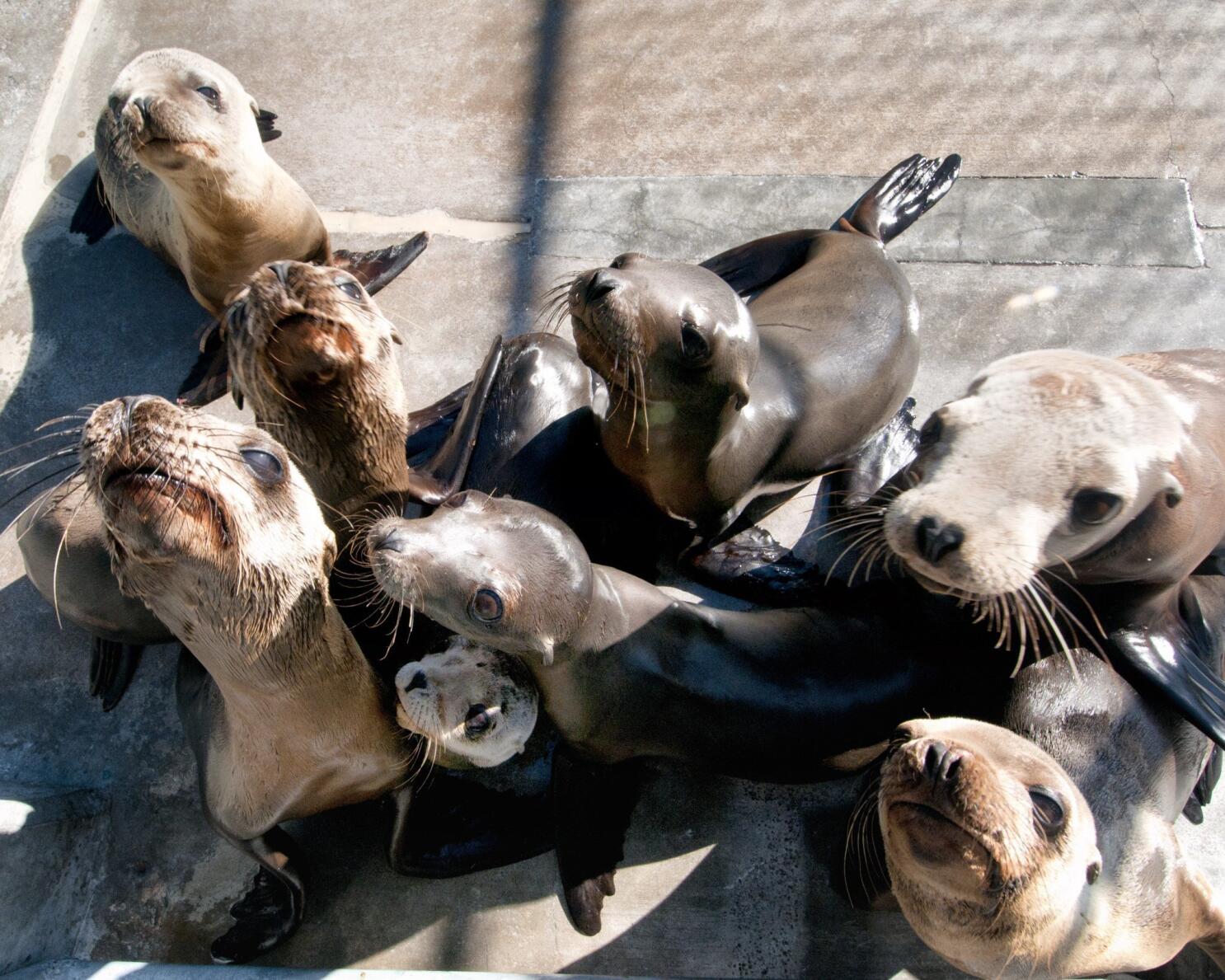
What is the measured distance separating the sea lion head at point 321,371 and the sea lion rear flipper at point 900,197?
2238mm

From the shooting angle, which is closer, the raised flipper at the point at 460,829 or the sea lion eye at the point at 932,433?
the sea lion eye at the point at 932,433

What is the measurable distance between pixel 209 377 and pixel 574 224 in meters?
1.78

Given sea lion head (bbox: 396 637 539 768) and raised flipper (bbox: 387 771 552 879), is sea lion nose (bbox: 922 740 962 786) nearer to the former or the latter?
sea lion head (bbox: 396 637 539 768)

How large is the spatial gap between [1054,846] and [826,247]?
2.57 metres

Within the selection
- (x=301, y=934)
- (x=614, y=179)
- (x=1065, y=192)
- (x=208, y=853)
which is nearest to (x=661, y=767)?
(x=301, y=934)

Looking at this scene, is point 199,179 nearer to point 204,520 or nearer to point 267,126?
point 267,126

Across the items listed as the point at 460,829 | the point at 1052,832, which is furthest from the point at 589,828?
the point at 1052,832

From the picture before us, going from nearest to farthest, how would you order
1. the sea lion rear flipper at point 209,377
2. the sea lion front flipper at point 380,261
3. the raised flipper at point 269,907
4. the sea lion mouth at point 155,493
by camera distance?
1. the sea lion mouth at point 155,493
2. the raised flipper at point 269,907
3. the sea lion rear flipper at point 209,377
4. the sea lion front flipper at point 380,261

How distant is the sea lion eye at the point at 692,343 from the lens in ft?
10.6

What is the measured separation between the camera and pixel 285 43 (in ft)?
17.8

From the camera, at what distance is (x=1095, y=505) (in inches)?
106

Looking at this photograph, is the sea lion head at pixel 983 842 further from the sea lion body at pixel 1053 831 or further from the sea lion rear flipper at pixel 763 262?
the sea lion rear flipper at pixel 763 262

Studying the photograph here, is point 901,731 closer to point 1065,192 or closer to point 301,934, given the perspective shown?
point 301,934

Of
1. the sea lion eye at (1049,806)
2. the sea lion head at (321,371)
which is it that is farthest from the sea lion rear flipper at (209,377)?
the sea lion eye at (1049,806)
